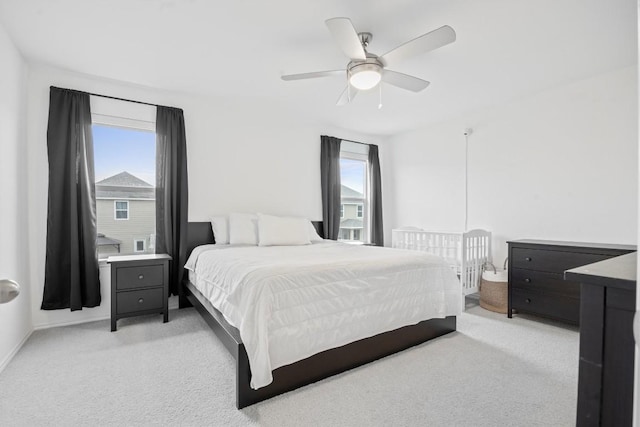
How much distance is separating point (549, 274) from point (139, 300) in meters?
3.96

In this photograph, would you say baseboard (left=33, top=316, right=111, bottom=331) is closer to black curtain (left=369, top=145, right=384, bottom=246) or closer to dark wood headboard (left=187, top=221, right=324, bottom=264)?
dark wood headboard (left=187, top=221, right=324, bottom=264)

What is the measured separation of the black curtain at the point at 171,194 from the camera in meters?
3.34

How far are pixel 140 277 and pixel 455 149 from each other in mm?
4195

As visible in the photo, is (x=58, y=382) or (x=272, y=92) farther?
(x=272, y=92)

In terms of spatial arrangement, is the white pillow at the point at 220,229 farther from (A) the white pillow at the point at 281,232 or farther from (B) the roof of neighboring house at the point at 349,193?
(B) the roof of neighboring house at the point at 349,193

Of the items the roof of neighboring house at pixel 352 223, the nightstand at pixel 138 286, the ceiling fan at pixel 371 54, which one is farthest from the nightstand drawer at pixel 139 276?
the roof of neighboring house at pixel 352 223

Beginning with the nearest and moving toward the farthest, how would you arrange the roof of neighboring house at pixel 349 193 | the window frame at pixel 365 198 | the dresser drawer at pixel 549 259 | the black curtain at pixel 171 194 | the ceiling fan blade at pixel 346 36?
the ceiling fan blade at pixel 346 36, the dresser drawer at pixel 549 259, the black curtain at pixel 171 194, the roof of neighboring house at pixel 349 193, the window frame at pixel 365 198

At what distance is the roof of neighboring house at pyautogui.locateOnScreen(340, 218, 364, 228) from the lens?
5093 millimetres

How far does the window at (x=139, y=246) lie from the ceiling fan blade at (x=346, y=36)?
9.61 ft

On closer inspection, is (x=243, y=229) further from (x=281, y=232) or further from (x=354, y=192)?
(x=354, y=192)

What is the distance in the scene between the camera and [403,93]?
11.4 ft

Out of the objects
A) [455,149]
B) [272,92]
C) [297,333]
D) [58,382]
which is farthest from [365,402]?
[455,149]

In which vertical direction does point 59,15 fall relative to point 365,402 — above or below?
above

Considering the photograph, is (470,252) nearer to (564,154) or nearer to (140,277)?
(564,154)
